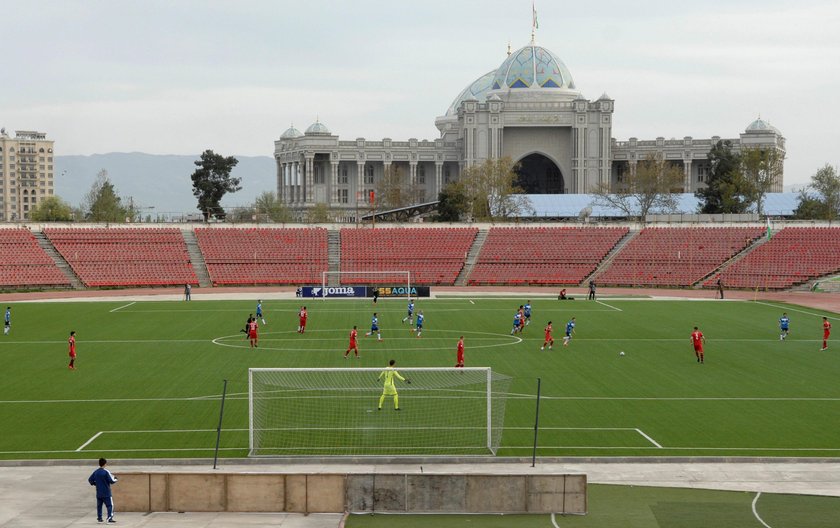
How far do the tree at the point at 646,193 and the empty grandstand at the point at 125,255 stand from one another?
61.2 meters

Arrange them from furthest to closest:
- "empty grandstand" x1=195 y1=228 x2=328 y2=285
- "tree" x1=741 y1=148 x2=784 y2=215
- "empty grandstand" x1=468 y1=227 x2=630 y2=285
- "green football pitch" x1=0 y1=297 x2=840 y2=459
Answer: "tree" x1=741 y1=148 x2=784 y2=215
"empty grandstand" x1=468 y1=227 x2=630 y2=285
"empty grandstand" x1=195 y1=228 x2=328 y2=285
"green football pitch" x1=0 y1=297 x2=840 y2=459

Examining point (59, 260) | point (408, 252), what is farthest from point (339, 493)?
point (408, 252)

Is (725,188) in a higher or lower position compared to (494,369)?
higher

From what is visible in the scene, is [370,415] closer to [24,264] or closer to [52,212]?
[24,264]

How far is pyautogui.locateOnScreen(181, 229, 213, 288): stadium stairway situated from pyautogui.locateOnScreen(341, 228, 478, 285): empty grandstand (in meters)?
12.4

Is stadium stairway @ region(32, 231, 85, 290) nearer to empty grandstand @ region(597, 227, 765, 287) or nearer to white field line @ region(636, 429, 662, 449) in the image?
empty grandstand @ region(597, 227, 765, 287)

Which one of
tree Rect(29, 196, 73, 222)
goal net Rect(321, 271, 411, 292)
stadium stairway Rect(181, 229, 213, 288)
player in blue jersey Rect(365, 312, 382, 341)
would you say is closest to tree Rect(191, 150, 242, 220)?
tree Rect(29, 196, 73, 222)

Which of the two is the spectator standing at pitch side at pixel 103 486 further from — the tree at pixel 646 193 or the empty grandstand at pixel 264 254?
the tree at pixel 646 193

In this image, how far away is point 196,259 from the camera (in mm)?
93500

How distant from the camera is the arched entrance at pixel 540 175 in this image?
17450cm

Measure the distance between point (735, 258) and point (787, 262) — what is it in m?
4.96

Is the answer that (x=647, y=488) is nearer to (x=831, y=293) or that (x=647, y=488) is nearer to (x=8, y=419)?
(x=8, y=419)

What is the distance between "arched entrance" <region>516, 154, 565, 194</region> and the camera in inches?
6870

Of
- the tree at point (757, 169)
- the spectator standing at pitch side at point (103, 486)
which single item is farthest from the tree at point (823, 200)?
the spectator standing at pitch side at point (103, 486)
